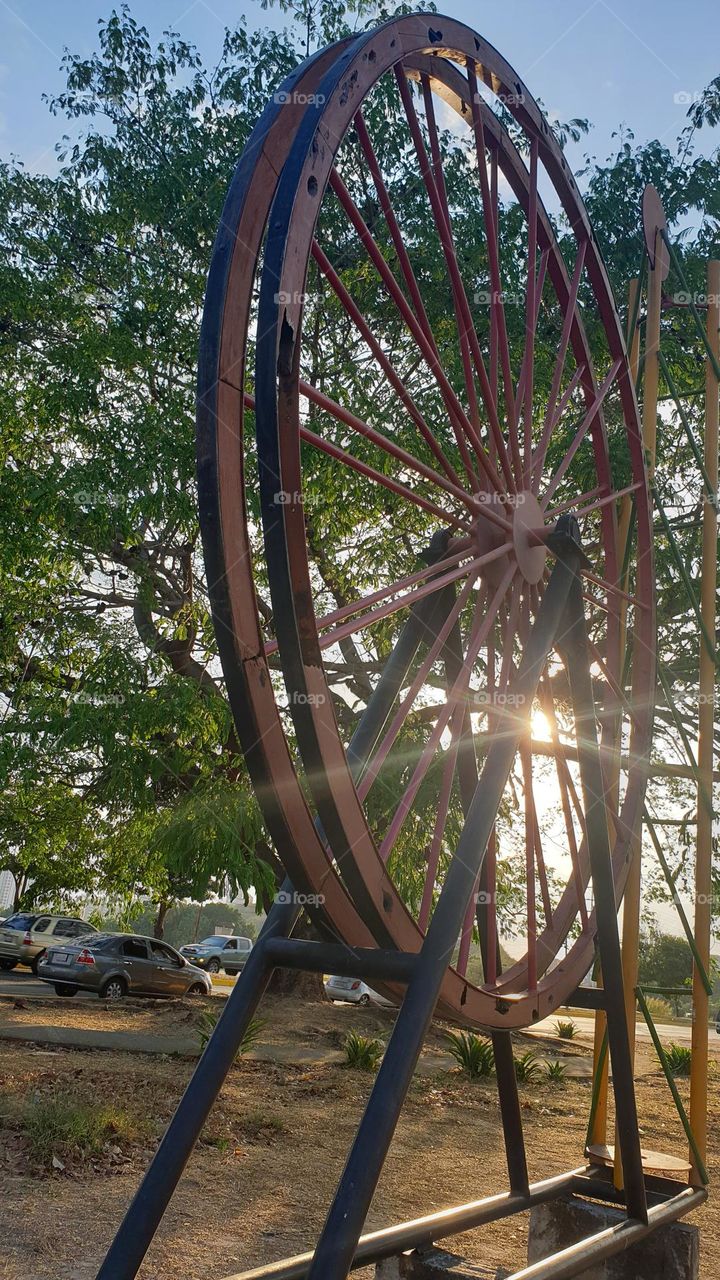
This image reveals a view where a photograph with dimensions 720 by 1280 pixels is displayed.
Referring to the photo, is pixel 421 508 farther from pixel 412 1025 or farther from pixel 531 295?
pixel 412 1025

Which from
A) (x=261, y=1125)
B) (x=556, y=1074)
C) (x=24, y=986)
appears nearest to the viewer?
(x=261, y=1125)

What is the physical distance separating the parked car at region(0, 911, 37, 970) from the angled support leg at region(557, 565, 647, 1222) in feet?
71.4

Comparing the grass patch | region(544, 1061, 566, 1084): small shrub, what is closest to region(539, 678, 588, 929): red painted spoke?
the grass patch

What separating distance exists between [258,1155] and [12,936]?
1820 cm

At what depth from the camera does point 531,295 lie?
4676 millimetres

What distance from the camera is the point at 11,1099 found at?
24.4 ft

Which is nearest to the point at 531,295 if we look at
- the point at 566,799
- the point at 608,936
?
the point at 566,799

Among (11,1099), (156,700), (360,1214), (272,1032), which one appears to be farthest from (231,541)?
(272,1032)

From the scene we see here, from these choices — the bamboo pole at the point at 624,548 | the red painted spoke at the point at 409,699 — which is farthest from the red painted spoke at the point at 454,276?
the bamboo pole at the point at 624,548

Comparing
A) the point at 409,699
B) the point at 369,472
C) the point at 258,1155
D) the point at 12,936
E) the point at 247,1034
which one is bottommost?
the point at 12,936

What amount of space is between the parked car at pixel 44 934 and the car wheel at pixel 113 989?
3.75 meters

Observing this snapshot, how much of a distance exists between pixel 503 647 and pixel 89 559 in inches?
328

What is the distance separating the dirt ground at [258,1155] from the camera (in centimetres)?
505

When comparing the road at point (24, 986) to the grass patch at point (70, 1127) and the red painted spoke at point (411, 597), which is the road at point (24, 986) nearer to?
the grass patch at point (70, 1127)
